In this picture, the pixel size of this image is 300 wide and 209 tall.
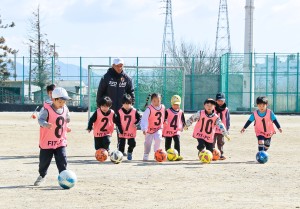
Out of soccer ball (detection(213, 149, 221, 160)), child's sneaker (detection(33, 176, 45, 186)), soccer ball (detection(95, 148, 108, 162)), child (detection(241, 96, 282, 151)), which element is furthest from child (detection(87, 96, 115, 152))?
child's sneaker (detection(33, 176, 45, 186))

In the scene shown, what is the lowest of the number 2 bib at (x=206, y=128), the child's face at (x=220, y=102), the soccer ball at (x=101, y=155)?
the soccer ball at (x=101, y=155)

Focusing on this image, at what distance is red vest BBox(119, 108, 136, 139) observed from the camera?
52.5 ft

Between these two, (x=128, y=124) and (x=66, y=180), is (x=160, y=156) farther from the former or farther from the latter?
(x=66, y=180)

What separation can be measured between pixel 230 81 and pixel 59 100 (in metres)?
39.6

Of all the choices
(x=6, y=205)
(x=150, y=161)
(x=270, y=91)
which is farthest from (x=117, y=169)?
Answer: (x=270, y=91)

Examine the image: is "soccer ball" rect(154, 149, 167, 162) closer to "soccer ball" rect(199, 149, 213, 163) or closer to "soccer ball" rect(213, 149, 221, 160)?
"soccer ball" rect(199, 149, 213, 163)

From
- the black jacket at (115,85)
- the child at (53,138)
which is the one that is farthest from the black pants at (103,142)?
the child at (53,138)

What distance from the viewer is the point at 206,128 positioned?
52.2ft

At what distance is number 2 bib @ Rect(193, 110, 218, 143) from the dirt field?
21.1 inches

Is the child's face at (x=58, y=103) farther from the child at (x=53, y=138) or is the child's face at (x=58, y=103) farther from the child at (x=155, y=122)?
the child at (x=155, y=122)

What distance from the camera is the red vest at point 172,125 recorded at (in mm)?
16375

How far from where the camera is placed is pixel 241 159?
16.1 metres

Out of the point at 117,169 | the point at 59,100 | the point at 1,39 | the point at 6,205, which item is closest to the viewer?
the point at 6,205

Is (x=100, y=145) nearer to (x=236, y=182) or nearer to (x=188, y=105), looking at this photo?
(x=236, y=182)
